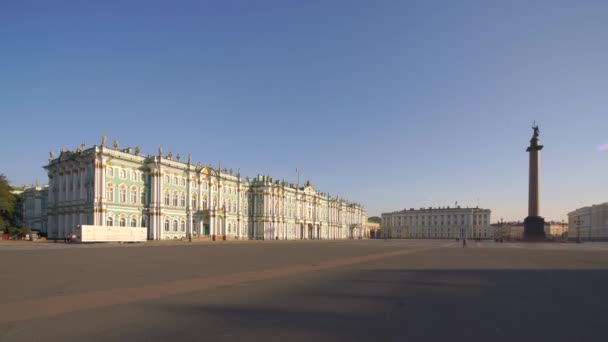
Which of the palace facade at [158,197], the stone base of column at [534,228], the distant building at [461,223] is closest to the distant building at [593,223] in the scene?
the distant building at [461,223]

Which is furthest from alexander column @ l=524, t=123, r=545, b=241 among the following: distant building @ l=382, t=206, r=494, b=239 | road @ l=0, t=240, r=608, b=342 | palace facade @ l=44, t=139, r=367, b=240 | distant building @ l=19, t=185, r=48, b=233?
distant building @ l=382, t=206, r=494, b=239

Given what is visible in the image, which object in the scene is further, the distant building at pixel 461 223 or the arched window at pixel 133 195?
the distant building at pixel 461 223

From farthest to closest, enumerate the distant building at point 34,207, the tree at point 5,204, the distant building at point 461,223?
the distant building at point 461,223, the distant building at point 34,207, the tree at point 5,204

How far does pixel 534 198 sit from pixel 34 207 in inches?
3893

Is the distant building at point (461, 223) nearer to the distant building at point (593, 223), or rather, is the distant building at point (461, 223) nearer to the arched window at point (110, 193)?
the distant building at point (593, 223)

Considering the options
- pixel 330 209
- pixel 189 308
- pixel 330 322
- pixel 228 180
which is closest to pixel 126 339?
pixel 189 308

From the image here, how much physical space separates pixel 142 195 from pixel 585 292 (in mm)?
69371

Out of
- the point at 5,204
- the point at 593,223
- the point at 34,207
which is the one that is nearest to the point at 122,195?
the point at 5,204

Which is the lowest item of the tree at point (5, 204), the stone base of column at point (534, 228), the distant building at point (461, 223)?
the distant building at point (461, 223)

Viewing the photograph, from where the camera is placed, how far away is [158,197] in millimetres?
71812

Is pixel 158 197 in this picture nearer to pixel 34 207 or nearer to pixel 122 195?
pixel 122 195

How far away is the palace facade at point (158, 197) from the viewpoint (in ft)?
213

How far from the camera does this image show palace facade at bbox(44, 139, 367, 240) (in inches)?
2552

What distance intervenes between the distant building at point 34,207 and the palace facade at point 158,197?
14.8 meters
